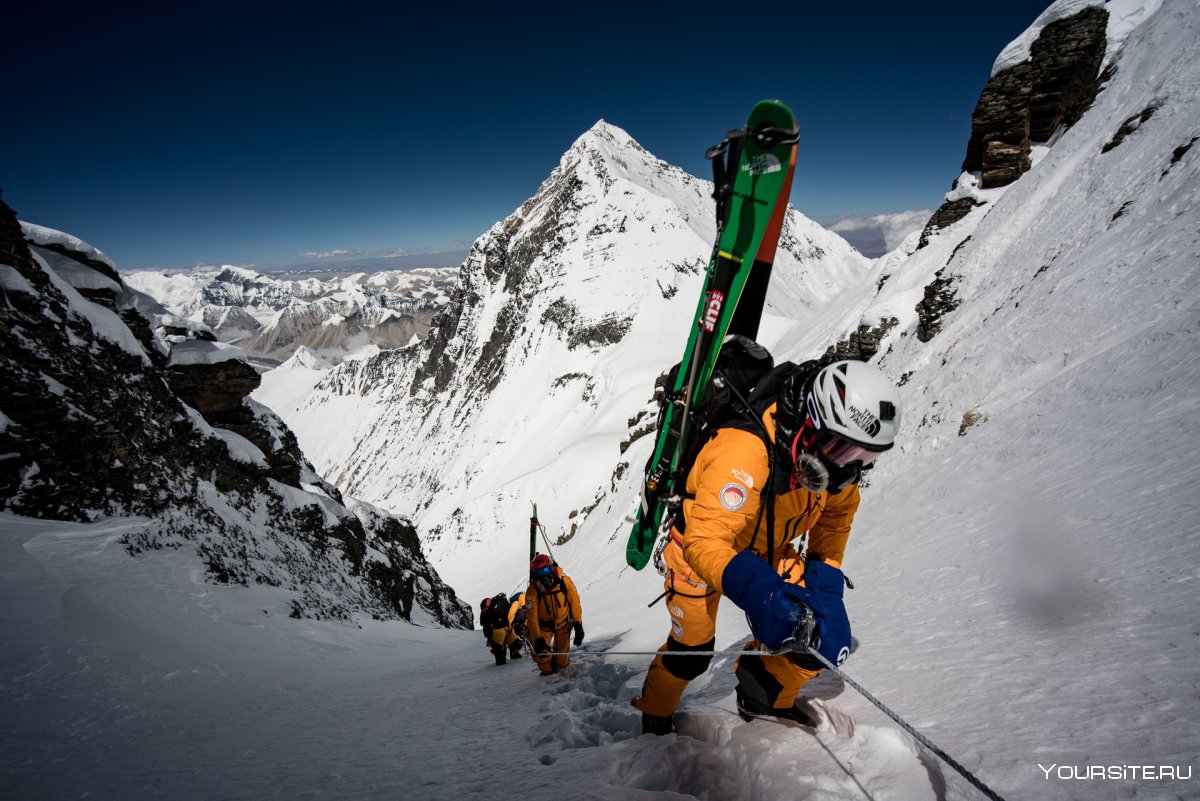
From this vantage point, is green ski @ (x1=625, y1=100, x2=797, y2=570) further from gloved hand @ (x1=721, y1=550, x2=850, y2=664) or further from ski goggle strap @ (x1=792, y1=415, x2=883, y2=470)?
gloved hand @ (x1=721, y1=550, x2=850, y2=664)

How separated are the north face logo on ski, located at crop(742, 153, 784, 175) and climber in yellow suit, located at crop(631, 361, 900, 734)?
3.17 metres

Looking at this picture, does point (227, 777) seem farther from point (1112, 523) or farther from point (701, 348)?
point (1112, 523)

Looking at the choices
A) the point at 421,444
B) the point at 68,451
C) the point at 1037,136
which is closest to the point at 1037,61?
the point at 1037,136

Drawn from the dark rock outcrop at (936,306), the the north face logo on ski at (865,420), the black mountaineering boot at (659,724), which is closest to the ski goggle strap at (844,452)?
the the north face logo on ski at (865,420)

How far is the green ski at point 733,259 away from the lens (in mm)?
5246

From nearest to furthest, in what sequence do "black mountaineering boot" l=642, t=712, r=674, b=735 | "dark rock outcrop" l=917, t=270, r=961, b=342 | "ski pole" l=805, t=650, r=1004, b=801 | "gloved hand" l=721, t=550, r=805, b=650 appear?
1. "ski pole" l=805, t=650, r=1004, b=801
2. "gloved hand" l=721, t=550, r=805, b=650
3. "black mountaineering boot" l=642, t=712, r=674, b=735
4. "dark rock outcrop" l=917, t=270, r=961, b=342

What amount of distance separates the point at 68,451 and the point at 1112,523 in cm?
1665

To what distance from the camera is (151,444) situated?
1330 centimetres

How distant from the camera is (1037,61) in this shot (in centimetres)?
2180

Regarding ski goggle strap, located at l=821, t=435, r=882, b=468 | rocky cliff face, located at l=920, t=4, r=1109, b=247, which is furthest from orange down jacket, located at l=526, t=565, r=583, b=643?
rocky cliff face, located at l=920, t=4, r=1109, b=247

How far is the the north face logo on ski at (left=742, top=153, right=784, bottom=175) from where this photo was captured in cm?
548

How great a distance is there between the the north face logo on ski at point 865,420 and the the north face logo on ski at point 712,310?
9.76 ft

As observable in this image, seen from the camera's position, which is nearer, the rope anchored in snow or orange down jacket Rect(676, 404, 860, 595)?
the rope anchored in snow

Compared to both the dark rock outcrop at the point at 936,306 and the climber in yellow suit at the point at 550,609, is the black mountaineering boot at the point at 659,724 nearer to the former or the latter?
the climber in yellow suit at the point at 550,609
